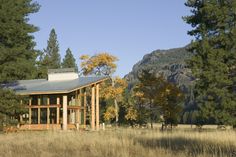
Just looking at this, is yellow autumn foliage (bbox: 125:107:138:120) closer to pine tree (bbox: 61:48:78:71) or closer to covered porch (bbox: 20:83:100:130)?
covered porch (bbox: 20:83:100:130)

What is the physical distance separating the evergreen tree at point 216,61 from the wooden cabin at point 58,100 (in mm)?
10218

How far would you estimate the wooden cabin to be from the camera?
34312 mm

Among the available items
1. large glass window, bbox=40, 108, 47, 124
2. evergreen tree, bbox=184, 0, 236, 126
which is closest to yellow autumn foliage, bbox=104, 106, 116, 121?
large glass window, bbox=40, 108, 47, 124

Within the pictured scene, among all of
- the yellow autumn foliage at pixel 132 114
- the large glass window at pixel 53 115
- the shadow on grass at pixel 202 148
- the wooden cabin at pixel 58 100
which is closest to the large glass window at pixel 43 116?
the wooden cabin at pixel 58 100

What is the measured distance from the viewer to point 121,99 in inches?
2148

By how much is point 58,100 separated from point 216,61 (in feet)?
48.2

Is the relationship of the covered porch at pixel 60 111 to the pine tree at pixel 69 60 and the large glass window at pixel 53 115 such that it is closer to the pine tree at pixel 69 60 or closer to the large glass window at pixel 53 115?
the large glass window at pixel 53 115

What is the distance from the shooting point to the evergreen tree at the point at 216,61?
3312cm

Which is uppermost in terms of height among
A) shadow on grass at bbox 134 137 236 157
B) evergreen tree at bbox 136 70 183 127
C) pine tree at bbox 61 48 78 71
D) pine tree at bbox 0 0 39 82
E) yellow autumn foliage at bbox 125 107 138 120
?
pine tree at bbox 61 48 78 71

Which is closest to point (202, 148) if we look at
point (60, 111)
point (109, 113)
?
point (60, 111)

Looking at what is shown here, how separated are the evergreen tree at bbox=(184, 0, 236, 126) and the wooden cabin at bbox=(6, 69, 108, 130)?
402 inches

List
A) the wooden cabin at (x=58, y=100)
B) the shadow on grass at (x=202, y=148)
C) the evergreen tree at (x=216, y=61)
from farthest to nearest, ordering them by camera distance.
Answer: the wooden cabin at (x=58, y=100) < the evergreen tree at (x=216, y=61) < the shadow on grass at (x=202, y=148)

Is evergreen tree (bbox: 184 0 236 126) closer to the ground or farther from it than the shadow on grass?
farther from it

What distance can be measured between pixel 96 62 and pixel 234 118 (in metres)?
25.9
